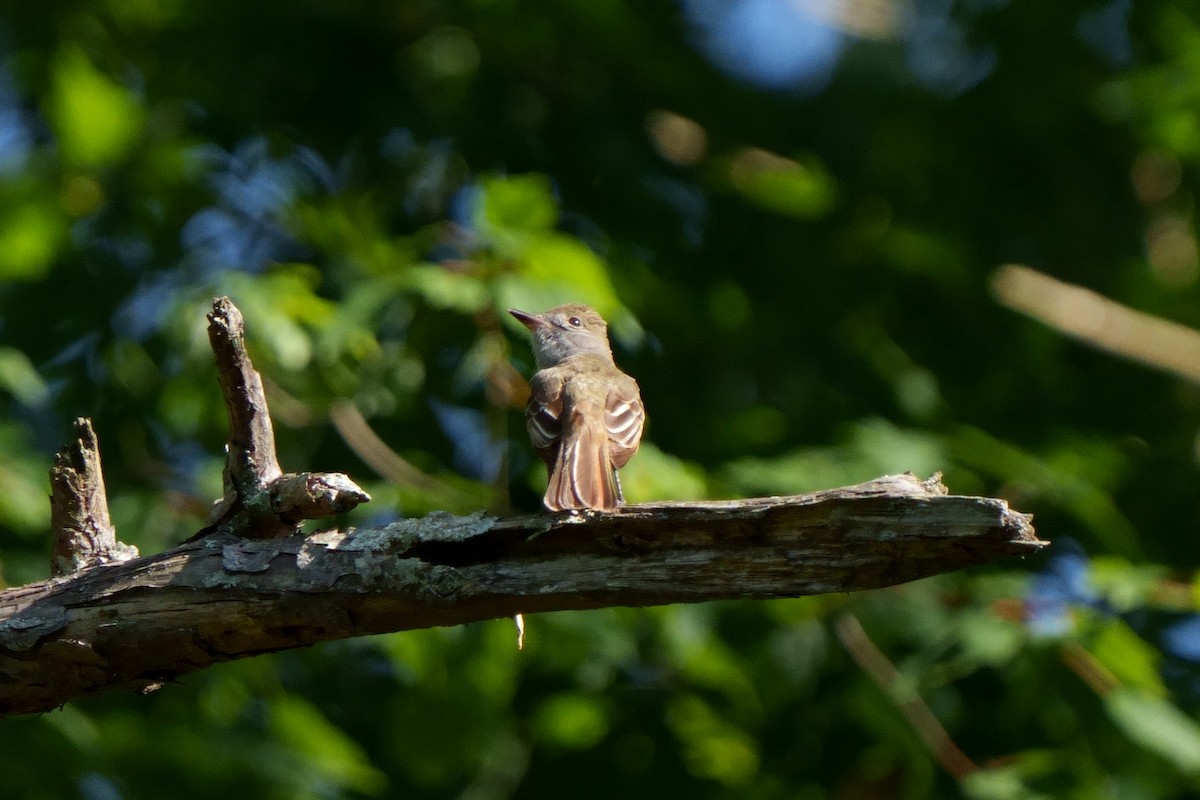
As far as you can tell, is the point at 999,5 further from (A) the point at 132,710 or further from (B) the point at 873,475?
(A) the point at 132,710

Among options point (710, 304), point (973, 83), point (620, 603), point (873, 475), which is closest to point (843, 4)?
point (973, 83)

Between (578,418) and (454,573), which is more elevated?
(578,418)

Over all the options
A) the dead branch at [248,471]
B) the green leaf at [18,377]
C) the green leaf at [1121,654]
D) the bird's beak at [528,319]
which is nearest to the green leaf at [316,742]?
the green leaf at [18,377]

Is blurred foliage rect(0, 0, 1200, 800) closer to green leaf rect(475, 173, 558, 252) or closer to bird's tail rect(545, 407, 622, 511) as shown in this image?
green leaf rect(475, 173, 558, 252)

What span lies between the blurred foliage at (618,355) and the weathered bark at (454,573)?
7.11ft

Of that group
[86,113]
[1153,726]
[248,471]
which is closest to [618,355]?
[86,113]

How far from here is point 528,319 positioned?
570 centimetres

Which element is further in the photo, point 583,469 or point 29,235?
point 29,235

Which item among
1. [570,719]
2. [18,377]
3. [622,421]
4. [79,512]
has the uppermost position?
[18,377]

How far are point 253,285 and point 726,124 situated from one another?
3270 mm

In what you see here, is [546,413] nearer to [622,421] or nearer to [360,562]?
[622,421]

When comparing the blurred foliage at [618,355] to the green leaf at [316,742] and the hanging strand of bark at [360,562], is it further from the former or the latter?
the hanging strand of bark at [360,562]

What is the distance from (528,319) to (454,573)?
8.73 feet

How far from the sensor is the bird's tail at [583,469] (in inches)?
144
